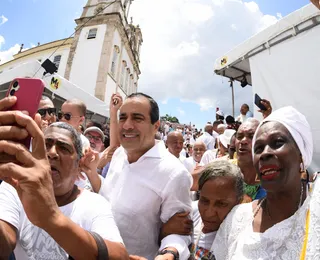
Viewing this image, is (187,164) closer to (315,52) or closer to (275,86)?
(275,86)

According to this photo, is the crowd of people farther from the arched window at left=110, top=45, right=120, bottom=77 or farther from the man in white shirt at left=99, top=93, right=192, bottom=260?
the arched window at left=110, top=45, right=120, bottom=77

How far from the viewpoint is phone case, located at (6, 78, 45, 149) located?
2.31ft

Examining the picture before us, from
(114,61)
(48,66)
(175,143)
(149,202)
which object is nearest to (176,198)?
(149,202)

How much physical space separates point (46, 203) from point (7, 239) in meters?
0.59

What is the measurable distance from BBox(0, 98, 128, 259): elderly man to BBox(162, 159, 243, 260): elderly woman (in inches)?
20.4

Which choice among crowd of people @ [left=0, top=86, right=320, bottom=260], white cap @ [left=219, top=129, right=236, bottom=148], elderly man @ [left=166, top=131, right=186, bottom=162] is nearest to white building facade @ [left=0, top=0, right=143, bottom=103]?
elderly man @ [left=166, top=131, right=186, bottom=162]

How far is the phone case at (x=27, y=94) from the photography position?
0.71 m

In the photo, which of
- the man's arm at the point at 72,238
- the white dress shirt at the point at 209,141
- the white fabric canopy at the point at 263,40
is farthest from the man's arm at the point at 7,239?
the white dress shirt at the point at 209,141

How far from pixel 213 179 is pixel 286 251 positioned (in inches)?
25.0

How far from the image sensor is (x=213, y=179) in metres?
1.64

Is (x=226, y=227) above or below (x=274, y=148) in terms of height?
below

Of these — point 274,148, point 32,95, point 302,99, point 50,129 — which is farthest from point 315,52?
point 32,95

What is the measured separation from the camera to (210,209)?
159 cm

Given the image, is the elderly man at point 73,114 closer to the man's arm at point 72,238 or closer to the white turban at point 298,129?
the man's arm at point 72,238
